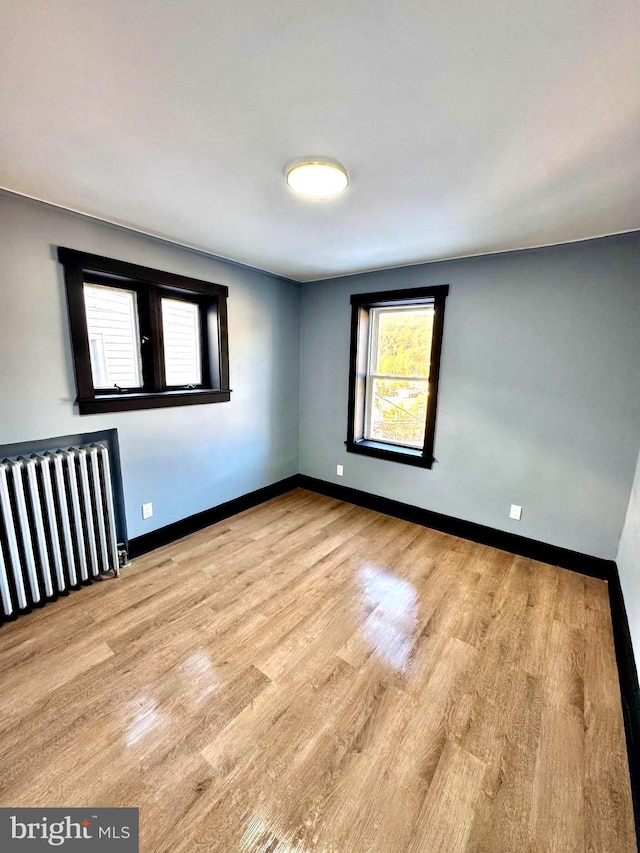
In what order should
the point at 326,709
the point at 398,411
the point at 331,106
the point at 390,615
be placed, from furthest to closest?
the point at 398,411 < the point at 390,615 < the point at 326,709 < the point at 331,106

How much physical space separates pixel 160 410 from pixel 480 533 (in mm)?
2843

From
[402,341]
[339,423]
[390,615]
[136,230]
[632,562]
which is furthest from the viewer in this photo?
[339,423]

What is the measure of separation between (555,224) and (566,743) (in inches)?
103

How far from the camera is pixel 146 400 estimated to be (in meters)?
2.46

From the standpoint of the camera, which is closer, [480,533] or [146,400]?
[146,400]

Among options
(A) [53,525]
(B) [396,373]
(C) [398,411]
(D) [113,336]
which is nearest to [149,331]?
(D) [113,336]

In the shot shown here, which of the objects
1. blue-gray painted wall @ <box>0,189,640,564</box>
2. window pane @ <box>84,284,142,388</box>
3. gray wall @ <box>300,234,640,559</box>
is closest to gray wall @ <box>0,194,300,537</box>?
blue-gray painted wall @ <box>0,189,640,564</box>

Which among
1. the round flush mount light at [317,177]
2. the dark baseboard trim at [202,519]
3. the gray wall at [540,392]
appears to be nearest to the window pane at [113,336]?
the dark baseboard trim at [202,519]

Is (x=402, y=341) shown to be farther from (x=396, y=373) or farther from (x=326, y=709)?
(x=326, y=709)

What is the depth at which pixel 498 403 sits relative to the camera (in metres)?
2.65

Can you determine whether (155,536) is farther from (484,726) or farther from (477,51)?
(477,51)

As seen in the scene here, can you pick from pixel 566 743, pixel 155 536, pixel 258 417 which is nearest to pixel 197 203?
pixel 258 417

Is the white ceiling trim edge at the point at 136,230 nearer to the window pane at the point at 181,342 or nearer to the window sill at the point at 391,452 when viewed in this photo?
the window pane at the point at 181,342

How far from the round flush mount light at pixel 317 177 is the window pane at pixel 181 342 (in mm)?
1523
